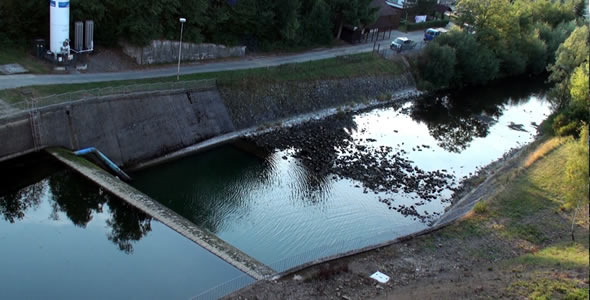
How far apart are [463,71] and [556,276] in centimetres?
4451

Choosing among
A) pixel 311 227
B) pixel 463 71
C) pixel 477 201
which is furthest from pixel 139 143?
pixel 463 71

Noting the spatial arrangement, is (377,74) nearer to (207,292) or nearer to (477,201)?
(477,201)

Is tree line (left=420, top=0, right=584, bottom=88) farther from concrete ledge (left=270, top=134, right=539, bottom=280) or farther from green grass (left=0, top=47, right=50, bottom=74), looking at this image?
green grass (left=0, top=47, right=50, bottom=74)

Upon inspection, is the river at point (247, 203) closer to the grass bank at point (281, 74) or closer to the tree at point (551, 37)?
the grass bank at point (281, 74)

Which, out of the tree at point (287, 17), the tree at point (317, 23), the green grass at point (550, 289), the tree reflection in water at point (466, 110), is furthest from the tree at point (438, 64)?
the green grass at point (550, 289)

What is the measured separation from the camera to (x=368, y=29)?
2660 inches

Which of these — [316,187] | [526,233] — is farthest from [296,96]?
[526,233]

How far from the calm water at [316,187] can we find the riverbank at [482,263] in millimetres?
3094

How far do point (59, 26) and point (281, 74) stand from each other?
20.0 metres

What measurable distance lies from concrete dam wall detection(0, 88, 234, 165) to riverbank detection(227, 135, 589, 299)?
58.6 feet

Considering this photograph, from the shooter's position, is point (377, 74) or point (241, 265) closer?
point (241, 265)

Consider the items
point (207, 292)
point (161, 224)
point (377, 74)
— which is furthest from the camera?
point (377, 74)

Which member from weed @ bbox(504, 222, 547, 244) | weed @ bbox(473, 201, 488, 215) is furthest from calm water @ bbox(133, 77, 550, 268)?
weed @ bbox(504, 222, 547, 244)

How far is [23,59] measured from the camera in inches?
1662
